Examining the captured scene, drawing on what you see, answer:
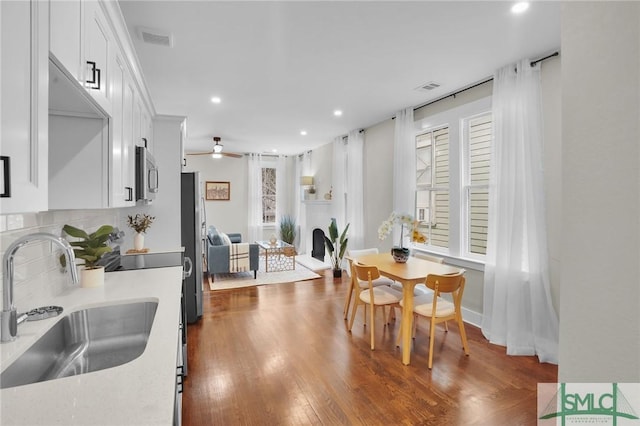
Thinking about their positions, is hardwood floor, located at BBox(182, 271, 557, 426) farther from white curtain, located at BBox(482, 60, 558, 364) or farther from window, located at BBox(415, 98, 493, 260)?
window, located at BBox(415, 98, 493, 260)

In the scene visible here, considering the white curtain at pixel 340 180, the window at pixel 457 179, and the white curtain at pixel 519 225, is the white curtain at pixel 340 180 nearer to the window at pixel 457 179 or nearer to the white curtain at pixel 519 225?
the window at pixel 457 179

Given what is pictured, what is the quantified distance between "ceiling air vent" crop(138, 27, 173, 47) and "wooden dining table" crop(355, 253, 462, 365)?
2661 mm

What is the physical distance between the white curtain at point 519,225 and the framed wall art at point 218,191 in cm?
633

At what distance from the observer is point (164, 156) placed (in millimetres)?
3729

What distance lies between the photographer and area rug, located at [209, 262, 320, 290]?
509cm

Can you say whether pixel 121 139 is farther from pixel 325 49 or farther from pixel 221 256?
pixel 221 256

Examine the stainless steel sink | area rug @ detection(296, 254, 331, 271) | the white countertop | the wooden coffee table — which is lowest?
area rug @ detection(296, 254, 331, 271)

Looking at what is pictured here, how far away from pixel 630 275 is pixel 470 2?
75.5 inches

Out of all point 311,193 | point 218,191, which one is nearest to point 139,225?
point 311,193

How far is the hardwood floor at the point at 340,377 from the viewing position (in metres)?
2.00

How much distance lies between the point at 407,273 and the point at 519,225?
1152mm

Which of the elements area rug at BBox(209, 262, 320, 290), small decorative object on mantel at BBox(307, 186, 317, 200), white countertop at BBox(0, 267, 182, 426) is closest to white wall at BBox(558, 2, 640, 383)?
white countertop at BBox(0, 267, 182, 426)

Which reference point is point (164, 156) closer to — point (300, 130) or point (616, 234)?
point (300, 130)

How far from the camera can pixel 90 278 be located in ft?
5.82
